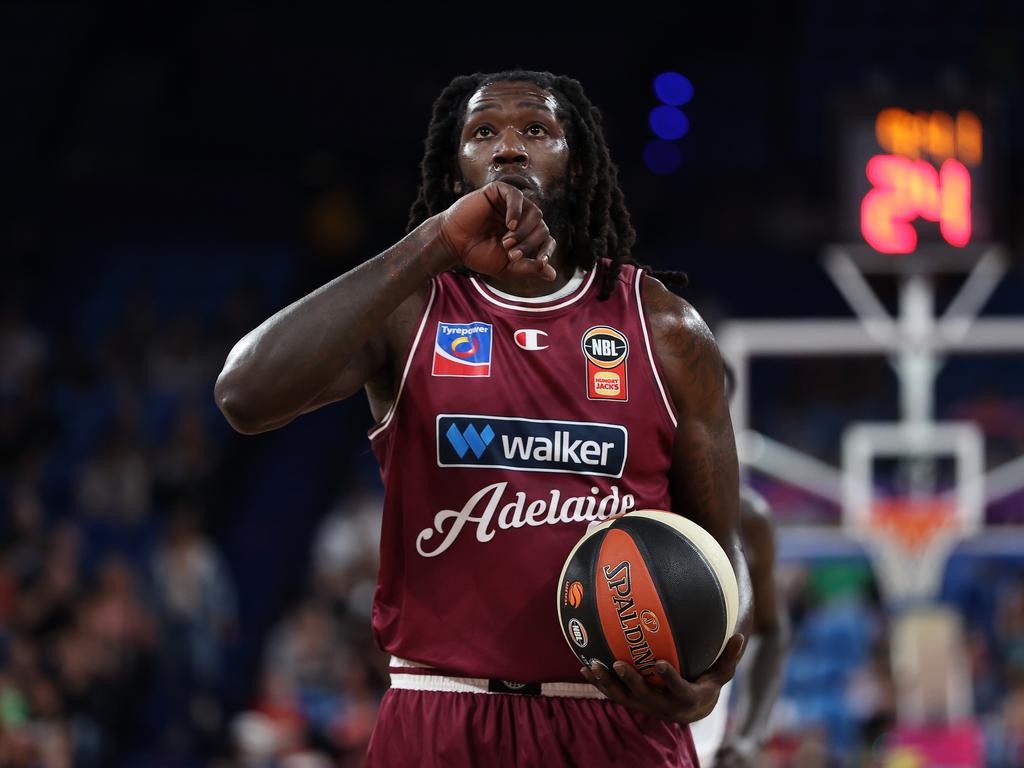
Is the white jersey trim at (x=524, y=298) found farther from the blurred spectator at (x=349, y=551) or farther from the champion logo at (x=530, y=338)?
the blurred spectator at (x=349, y=551)

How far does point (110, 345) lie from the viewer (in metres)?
13.6

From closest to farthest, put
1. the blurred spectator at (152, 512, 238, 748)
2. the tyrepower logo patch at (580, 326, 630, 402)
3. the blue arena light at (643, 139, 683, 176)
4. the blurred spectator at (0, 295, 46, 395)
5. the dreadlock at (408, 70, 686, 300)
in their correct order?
the tyrepower logo patch at (580, 326, 630, 402), the dreadlock at (408, 70, 686, 300), the blurred spectator at (152, 512, 238, 748), the blurred spectator at (0, 295, 46, 395), the blue arena light at (643, 139, 683, 176)

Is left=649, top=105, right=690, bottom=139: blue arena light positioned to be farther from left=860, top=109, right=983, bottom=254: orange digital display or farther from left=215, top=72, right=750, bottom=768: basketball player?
left=215, top=72, right=750, bottom=768: basketball player

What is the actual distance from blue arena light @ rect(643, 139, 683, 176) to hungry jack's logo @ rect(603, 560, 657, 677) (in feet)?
44.5

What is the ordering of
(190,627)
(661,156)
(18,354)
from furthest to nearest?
(661,156)
(18,354)
(190,627)

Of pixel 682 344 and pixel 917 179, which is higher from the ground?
pixel 917 179

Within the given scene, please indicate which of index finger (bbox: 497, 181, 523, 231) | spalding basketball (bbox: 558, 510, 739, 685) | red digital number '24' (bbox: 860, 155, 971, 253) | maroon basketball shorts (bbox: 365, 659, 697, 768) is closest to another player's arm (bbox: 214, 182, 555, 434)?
index finger (bbox: 497, 181, 523, 231)

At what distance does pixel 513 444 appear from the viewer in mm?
2938

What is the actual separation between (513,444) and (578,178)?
0.66 metres

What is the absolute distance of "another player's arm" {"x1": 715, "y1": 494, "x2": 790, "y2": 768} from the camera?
4.68m

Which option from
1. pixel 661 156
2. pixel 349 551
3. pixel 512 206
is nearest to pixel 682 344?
pixel 512 206

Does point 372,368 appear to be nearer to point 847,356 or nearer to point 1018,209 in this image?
point 847,356

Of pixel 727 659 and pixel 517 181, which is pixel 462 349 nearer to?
pixel 517 181

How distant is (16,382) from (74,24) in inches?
191
